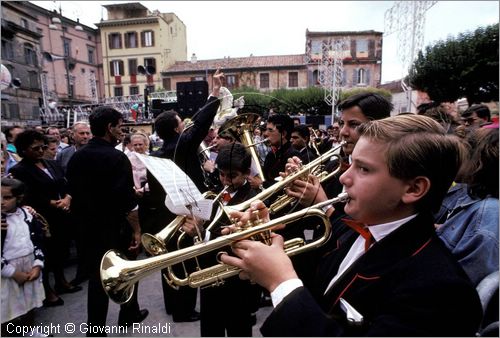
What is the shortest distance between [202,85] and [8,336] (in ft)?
17.2

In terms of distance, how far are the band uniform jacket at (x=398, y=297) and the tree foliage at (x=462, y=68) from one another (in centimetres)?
2011

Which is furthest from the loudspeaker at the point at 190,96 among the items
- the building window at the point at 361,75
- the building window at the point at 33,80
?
the building window at the point at 361,75

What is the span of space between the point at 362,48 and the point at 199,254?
4252cm

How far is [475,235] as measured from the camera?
1635 mm

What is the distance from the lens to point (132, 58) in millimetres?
41094


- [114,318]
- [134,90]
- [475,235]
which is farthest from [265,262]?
[134,90]

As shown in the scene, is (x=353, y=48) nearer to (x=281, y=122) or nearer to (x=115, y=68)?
(x=115, y=68)

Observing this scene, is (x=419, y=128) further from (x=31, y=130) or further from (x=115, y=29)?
(x=115, y=29)

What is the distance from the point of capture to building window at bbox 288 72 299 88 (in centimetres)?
3694

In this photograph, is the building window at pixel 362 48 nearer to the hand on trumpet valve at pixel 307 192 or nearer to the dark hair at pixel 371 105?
the dark hair at pixel 371 105

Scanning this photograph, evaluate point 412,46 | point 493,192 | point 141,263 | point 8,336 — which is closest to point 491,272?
point 493,192

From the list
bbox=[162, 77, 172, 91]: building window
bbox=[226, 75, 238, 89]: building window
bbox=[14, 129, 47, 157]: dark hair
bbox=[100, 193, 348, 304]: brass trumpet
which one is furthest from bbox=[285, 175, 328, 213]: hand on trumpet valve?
bbox=[162, 77, 172, 91]: building window

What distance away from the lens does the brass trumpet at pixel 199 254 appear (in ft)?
4.86

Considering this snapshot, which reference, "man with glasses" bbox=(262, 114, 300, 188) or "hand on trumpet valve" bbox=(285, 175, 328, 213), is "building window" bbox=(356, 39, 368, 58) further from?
"hand on trumpet valve" bbox=(285, 175, 328, 213)
